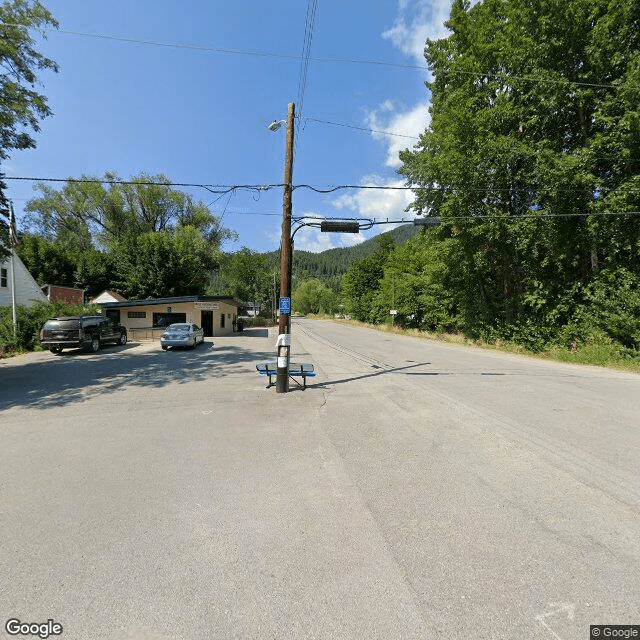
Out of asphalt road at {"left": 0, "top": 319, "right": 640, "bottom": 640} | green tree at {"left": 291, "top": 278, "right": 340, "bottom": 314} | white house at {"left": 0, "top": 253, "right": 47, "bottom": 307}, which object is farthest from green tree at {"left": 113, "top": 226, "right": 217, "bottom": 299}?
green tree at {"left": 291, "top": 278, "right": 340, "bottom": 314}

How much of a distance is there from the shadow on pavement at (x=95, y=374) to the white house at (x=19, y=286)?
597 inches

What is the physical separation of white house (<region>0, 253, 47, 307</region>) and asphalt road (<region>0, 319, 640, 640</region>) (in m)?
24.6

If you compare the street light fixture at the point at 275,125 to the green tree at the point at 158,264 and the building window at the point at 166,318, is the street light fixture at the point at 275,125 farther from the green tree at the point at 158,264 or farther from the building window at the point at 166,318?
the green tree at the point at 158,264

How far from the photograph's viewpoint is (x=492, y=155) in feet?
50.7

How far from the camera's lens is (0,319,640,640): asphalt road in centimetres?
197

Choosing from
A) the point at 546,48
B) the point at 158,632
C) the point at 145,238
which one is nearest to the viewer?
the point at 158,632

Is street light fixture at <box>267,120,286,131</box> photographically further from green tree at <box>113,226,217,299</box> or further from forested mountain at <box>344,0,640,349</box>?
green tree at <box>113,226,217,299</box>

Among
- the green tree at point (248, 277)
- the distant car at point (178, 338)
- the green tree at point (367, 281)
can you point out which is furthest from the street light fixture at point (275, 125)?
the green tree at point (248, 277)

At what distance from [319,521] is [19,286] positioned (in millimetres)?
32098

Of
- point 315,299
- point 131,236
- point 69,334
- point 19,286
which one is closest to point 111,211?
point 131,236

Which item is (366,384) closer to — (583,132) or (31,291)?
(583,132)

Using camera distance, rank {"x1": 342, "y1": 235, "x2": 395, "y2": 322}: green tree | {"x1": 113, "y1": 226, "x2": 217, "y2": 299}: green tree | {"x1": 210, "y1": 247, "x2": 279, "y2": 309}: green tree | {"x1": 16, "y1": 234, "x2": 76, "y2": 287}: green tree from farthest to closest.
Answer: {"x1": 210, "y1": 247, "x2": 279, "y2": 309}: green tree
{"x1": 342, "y1": 235, "x2": 395, "y2": 322}: green tree
{"x1": 16, "y1": 234, "x2": 76, "y2": 287}: green tree
{"x1": 113, "y1": 226, "x2": 217, "y2": 299}: green tree

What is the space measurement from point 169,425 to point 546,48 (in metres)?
19.9

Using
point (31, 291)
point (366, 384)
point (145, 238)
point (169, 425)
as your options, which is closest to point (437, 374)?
point (366, 384)
